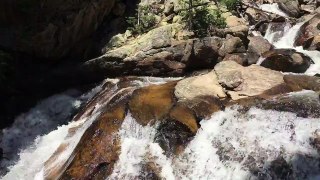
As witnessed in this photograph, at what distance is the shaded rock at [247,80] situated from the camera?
11.6 metres

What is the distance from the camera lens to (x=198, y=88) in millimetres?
11820

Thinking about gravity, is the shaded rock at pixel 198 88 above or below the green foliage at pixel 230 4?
above

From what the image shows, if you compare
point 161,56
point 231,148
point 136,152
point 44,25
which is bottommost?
point 161,56

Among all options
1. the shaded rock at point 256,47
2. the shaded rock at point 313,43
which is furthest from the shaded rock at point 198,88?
the shaded rock at point 313,43

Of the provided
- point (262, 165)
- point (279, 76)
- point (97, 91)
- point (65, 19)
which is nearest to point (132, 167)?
point (262, 165)

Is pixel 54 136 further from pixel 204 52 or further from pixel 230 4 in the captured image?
pixel 230 4

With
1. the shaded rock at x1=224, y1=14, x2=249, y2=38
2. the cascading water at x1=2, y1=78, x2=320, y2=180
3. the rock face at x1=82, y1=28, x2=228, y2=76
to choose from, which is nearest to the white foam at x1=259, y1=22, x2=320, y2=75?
the shaded rock at x1=224, y1=14, x2=249, y2=38

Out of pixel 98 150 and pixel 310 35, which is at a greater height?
pixel 98 150

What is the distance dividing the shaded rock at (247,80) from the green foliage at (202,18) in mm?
3837

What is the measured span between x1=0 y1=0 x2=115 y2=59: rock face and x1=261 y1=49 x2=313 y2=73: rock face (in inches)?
275

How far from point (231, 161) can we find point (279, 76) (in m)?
3.79

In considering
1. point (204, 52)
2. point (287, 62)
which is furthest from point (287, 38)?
point (204, 52)

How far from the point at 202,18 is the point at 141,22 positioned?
8.50 ft

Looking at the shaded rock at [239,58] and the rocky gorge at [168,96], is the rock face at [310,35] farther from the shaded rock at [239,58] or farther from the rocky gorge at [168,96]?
the shaded rock at [239,58]
